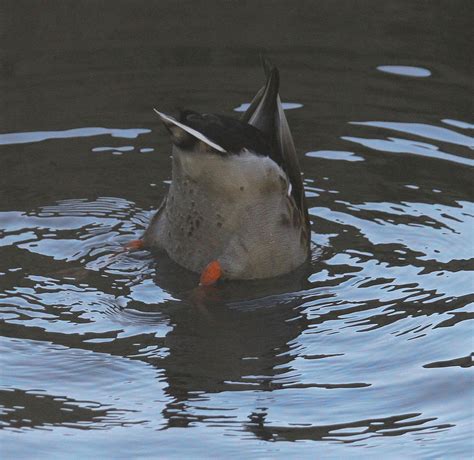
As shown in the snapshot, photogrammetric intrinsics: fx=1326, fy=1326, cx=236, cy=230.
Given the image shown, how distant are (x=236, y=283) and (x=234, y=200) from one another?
0.56 m

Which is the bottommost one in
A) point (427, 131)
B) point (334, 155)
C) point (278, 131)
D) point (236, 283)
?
point (236, 283)

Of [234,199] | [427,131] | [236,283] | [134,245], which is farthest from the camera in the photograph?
[427,131]

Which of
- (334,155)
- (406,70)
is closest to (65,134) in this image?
(334,155)

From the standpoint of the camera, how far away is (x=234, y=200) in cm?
746

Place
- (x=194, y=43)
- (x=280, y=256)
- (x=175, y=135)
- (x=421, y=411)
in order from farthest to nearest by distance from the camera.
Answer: (x=194, y=43) → (x=280, y=256) → (x=175, y=135) → (x=421, y=411)

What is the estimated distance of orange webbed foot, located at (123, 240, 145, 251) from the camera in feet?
26.6

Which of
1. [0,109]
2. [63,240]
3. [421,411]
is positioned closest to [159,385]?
[421,411]

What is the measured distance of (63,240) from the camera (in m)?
8.10

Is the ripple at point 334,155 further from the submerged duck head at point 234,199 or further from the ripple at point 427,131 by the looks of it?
the submerged duck head at point 234,199

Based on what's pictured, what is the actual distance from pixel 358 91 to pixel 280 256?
3003mm

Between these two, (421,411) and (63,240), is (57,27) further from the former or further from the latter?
(421,411)

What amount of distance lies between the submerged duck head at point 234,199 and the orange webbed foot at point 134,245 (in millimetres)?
39

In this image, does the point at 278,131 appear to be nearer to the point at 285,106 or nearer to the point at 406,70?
the point at 285,106

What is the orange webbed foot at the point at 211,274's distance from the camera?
764cm
